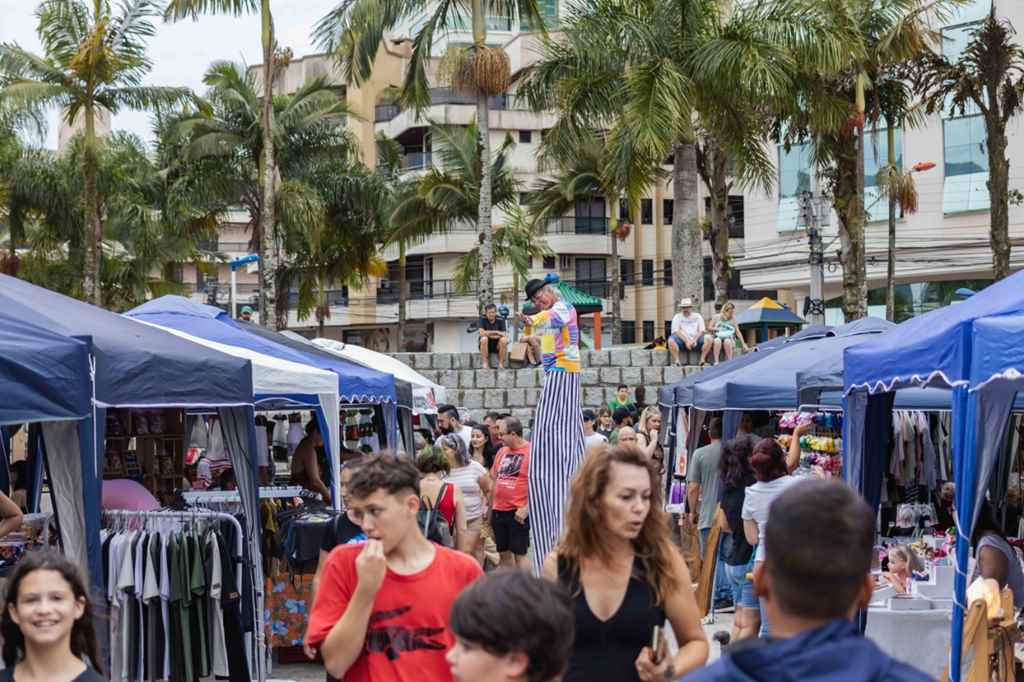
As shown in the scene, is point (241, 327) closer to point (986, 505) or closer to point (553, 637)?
point (986, 505)

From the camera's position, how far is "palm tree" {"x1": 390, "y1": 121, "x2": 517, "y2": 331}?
149 feet

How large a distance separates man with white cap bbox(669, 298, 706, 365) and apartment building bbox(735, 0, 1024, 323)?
12.2 metres

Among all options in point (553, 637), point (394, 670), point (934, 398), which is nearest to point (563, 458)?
point (394, 670)

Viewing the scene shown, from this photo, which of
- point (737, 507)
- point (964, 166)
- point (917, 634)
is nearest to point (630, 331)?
point (964, 166)

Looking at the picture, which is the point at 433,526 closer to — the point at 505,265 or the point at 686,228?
the point at 686,228

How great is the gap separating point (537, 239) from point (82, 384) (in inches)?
1996

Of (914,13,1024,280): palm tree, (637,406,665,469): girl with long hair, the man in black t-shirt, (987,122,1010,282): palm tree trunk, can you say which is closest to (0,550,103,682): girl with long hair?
(637,406,665,469): girl with long hair

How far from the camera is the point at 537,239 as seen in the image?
5850 centimetres

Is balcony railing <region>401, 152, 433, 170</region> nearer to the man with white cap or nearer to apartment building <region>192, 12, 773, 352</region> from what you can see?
apartment building <region>192, 12, 773, 352</region>

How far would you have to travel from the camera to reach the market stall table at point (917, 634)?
8805 millimetres

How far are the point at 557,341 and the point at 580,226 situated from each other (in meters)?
53.0

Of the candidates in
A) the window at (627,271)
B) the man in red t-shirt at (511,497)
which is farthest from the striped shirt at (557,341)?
the window at (627,271)

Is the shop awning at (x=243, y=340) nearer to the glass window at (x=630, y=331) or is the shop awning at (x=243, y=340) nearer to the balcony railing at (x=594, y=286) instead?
the balcony railing at (x=594, y=286)

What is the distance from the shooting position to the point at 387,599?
13.8ft
